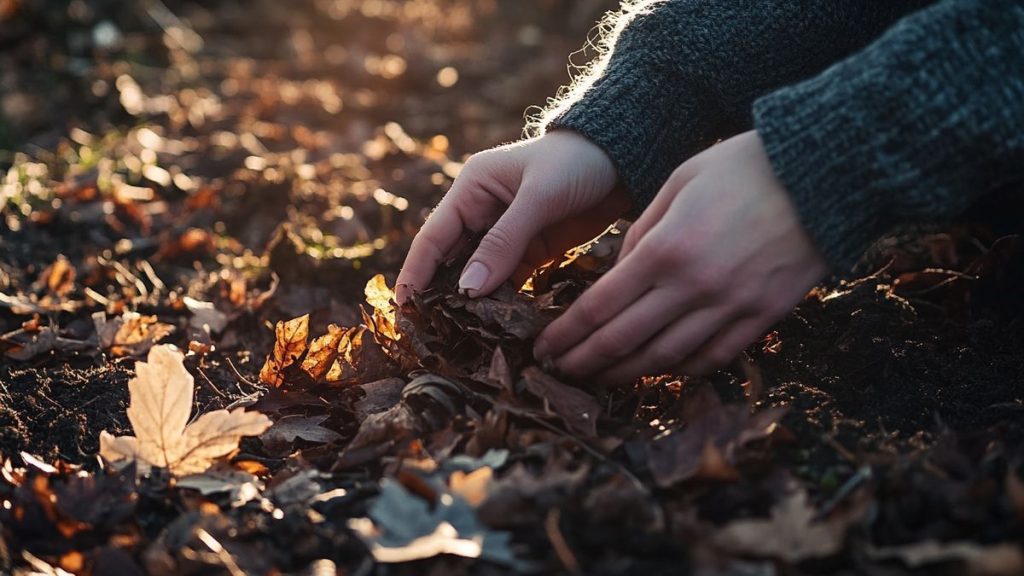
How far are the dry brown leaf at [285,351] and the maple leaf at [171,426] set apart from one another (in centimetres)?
32

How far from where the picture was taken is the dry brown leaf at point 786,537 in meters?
1.28

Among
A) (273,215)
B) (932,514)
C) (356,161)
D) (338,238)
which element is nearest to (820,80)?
(932,514)

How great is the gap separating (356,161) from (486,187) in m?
2.26

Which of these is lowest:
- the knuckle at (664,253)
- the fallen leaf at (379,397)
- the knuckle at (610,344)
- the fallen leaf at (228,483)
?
the fallen leaf at (228,483)

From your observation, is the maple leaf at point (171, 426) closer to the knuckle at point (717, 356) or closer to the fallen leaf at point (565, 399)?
the fallen leaf at point (565, 399)

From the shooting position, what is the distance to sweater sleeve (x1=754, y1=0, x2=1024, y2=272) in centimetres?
149

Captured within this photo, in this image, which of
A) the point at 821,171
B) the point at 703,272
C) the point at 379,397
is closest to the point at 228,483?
the point at 379,397

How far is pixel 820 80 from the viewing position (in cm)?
159

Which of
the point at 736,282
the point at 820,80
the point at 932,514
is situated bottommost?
the point at 932,514

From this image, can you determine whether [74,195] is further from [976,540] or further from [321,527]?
[976,540]

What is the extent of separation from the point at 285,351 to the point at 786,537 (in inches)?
47.5

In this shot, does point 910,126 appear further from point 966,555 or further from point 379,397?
point 379,397

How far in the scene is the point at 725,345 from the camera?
1.70m

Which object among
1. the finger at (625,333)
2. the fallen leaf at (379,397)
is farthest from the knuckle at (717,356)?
the fallen leaf at (379,397)
